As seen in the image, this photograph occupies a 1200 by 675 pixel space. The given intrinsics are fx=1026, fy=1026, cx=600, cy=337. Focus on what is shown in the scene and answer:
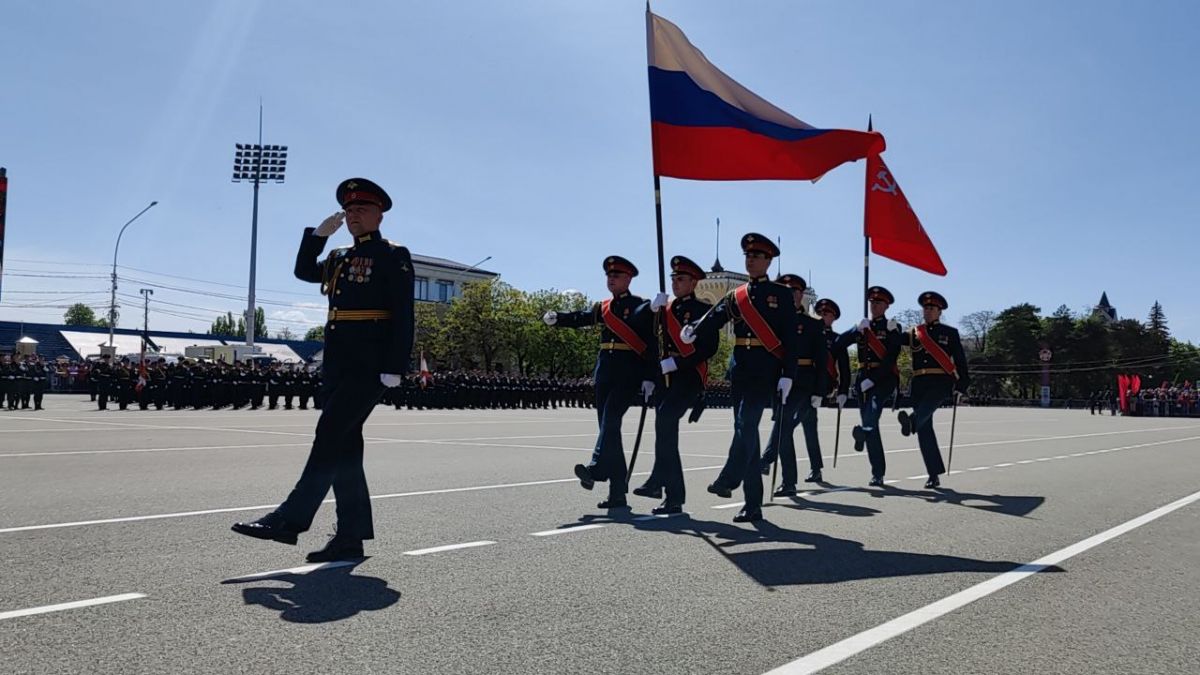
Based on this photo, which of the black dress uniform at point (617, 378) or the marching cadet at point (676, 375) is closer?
the marching cadet at point (676, 375)

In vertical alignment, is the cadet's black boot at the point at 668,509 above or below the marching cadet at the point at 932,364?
below

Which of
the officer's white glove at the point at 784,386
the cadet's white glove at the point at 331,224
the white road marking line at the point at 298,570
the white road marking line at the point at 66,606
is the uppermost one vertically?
the cadet's white glove at the point at 331,224

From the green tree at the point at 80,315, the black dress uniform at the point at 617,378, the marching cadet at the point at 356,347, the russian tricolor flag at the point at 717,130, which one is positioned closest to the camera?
the marching cadet at the point at 356,347

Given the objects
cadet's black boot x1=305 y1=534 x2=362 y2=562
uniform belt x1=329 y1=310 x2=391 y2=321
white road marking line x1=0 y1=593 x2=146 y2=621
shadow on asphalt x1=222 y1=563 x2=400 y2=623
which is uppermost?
uniform belt x1=329 y1=310 x2=391 y2=321

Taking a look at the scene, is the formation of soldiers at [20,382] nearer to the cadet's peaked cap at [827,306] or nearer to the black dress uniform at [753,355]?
the cadet's peaked cap at [827,306]

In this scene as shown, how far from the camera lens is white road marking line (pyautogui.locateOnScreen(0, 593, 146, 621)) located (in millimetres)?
4195

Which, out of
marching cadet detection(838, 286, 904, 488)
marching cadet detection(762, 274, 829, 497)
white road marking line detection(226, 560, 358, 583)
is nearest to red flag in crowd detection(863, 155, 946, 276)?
marching cadet detection(838, 286, 904, 488)

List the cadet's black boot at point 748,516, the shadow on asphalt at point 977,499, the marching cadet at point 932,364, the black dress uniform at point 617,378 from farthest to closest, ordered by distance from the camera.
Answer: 1. the marching cadet at point 932,364
2. the shadow on asphalt at point 977,499
3. the black dress uniform at point 617,378
4. the cadet's black boot at point 748,516

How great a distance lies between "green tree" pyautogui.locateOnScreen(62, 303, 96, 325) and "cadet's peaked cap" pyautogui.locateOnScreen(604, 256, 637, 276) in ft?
602

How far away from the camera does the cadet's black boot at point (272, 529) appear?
5.67 m

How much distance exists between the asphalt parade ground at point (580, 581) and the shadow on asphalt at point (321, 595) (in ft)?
0.07

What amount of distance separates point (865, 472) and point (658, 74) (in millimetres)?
5986

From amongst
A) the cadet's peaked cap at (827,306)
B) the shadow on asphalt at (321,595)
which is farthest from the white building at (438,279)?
the shadow on asphalt at (321,595)

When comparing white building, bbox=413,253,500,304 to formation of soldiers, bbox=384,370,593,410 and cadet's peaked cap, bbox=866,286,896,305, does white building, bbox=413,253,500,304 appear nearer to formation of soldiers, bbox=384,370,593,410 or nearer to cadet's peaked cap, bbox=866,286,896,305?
formation of soldiers, bbox=384,370,593,410
